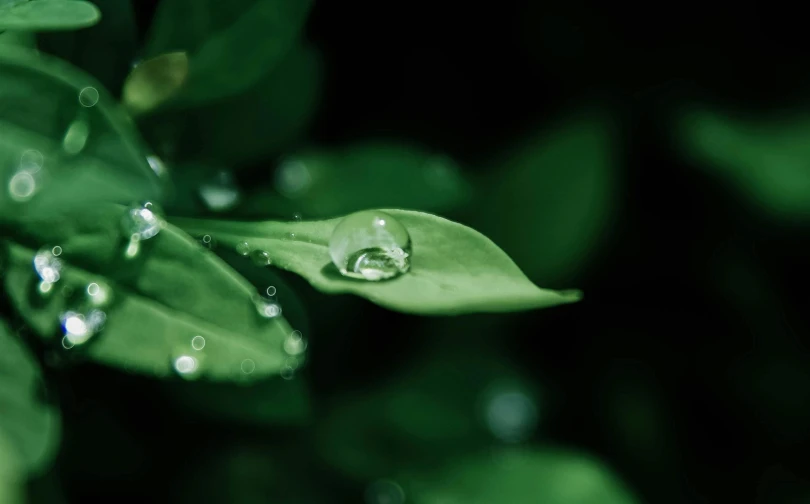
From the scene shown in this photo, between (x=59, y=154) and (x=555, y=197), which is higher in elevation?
(x=555, y=197)

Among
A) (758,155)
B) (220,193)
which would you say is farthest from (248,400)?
(758,155)

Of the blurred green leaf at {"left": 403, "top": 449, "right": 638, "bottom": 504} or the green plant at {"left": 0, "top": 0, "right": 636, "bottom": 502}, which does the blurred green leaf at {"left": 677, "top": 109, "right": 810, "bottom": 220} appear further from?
the green plant at {"left": 0, "top": 0, "right": 636, "bottom": 502}

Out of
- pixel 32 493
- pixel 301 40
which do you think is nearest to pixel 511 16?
pixel 301 40

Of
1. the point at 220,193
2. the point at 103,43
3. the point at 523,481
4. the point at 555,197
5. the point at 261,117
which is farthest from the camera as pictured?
the point at 555,197

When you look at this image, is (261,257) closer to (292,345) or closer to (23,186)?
(292,345)

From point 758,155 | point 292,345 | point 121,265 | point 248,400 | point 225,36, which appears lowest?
point 248,400

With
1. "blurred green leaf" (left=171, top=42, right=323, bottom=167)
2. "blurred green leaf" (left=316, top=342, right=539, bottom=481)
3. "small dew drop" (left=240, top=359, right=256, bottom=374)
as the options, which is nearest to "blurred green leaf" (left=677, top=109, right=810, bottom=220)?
"blurred green leaf" (left=316, top=342, right=539, bottom=481)
